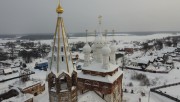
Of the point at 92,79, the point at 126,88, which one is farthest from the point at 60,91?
the point at 126,88

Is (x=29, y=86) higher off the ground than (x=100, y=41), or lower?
lower

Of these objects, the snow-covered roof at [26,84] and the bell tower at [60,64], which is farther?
the snow-covered roof at [26,84]

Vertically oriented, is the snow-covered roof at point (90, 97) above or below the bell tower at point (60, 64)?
below

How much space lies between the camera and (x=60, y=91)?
12.1 m

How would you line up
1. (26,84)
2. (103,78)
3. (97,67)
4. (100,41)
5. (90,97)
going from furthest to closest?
(26,84)
(100,41)
(97,67)
(103,78)
(90,97)

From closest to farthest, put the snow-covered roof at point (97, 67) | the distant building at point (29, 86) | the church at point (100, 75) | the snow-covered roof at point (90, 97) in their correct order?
the snow-covered roof at point (90, 97), the church at point (100, 75), the snow-covered roof at point (97, 67), the distant building at point (29, 86)

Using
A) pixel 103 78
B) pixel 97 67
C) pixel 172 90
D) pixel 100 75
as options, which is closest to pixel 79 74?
pixel 97 67

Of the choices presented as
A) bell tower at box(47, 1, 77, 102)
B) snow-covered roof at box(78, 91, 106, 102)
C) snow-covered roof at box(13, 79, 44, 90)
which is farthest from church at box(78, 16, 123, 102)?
snow-covered roof at box(13, 79, 44, 90)

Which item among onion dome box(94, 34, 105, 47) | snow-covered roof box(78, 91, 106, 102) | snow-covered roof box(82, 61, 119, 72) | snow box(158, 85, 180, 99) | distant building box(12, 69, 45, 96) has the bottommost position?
snow box(158, 85, 180, 99)

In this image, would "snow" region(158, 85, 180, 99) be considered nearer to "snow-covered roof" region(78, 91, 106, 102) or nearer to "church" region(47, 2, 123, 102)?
"church" region(47, 2, 123, 102)

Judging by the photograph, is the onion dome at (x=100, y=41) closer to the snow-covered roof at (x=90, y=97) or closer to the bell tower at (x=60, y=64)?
the snow-covered roof at (x=90, y=97)

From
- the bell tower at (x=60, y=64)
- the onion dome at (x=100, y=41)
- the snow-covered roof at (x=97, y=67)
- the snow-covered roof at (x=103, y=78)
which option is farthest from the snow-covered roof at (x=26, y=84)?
the bell tower at (x=60, y=64)

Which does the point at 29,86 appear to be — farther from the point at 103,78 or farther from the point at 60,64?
the point at 60,64

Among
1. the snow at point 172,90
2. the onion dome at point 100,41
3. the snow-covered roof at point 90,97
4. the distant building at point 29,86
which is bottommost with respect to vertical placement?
the snow at point 172,90
